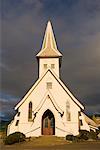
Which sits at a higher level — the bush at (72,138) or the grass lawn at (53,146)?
the bush at (72,138)

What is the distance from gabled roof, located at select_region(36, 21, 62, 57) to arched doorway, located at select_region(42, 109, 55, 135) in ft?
29.6

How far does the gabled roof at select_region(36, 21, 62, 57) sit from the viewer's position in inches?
1565

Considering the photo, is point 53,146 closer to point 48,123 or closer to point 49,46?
point 48,123

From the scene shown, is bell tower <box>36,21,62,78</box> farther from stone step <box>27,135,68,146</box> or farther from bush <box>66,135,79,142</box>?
stone step <box>27,135,68,146</box>

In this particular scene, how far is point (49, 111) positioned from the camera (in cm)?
3372

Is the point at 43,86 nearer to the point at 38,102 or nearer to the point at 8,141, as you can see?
the point at 38,102

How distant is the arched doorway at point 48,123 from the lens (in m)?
33.5

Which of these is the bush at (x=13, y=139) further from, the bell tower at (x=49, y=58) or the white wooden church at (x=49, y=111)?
the bell tower at (x=49, y=58)

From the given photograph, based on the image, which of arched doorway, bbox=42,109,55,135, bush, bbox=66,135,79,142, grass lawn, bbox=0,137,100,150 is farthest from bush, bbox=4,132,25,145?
bush, bbox=66,135,79,142

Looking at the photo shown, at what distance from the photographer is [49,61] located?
130 feet

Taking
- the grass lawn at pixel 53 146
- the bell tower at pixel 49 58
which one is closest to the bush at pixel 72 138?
the grass lawn at pixel 53 146

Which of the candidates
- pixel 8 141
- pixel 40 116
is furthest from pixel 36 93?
pixel 8 141

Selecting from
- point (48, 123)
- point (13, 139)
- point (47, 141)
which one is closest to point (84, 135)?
point (47, 141)

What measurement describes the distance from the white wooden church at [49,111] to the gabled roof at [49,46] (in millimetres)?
2759
